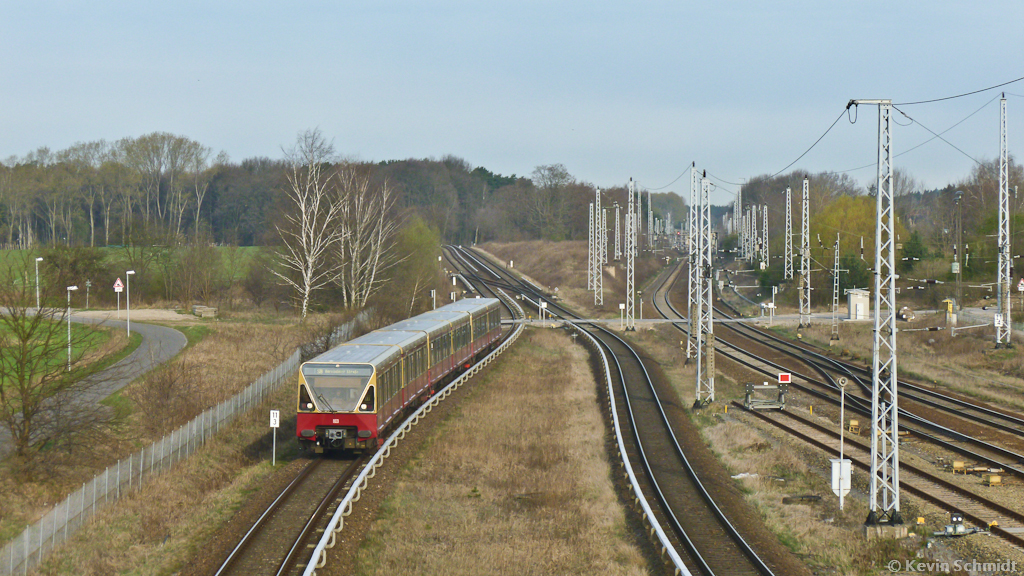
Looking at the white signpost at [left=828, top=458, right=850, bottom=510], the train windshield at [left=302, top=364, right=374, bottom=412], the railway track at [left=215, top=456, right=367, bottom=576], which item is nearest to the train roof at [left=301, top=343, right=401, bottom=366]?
the train windshield at [left=302, top=364, right=374, bottom=412]

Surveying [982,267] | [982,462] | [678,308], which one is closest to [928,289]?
[982,267]

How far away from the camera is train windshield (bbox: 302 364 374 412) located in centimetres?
2122

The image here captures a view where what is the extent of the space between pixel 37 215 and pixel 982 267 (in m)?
104

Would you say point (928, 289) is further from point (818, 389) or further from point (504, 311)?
point (818, 389)

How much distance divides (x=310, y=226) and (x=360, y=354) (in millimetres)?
35459

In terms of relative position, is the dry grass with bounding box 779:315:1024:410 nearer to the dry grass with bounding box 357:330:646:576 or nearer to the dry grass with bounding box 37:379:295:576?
the dry grass with bounding box 357:330:646:576

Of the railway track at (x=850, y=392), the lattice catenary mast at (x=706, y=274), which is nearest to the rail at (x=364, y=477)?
the lattice catenary mast at (x=706, y=274)

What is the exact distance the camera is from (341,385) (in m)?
21.3

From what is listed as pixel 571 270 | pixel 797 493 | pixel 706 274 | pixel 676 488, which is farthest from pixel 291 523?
pixel 571 270

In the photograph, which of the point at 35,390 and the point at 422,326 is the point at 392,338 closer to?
the point at 422,326

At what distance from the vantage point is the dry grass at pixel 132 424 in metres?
21.5

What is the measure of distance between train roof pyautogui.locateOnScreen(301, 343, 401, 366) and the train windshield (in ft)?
0.84

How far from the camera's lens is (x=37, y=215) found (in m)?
106

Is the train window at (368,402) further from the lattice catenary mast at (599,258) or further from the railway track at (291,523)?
the lattice catenary mast at (599,258)
